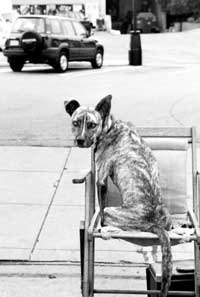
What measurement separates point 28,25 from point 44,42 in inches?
36.8

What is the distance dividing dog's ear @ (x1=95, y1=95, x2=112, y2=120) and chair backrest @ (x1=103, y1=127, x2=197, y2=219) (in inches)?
26.2

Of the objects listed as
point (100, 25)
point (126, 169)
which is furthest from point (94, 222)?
point (100, 25)

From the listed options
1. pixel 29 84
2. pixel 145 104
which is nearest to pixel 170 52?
pixel 29 84

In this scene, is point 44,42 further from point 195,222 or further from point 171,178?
point 195,222

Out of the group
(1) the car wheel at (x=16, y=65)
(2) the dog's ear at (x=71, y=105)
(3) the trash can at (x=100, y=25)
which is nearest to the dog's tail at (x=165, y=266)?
(2) the dog's ear at (x=71, y=105)

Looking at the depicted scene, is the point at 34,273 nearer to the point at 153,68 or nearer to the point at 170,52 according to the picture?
the point at 153,68

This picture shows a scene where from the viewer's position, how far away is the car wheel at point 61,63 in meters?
21.0

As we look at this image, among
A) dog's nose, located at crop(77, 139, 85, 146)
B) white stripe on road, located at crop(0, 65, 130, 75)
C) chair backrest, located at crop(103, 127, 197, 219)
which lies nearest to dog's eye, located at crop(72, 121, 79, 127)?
dog's nose, located at crop(77, 139, 85, 146)

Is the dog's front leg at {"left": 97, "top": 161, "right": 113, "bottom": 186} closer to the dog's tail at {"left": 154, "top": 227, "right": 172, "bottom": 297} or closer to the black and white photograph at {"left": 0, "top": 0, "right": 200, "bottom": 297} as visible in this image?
the black and white photograph at {"left": 0, "top": 0, "right": 200, "bottom": 297}

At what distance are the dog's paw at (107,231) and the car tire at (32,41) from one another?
1675cm

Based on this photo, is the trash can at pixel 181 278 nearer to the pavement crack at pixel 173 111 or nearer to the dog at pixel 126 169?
the dog at pixel 126 169

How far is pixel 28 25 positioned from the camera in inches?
834

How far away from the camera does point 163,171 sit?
464cm

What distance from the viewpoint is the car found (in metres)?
20.6
